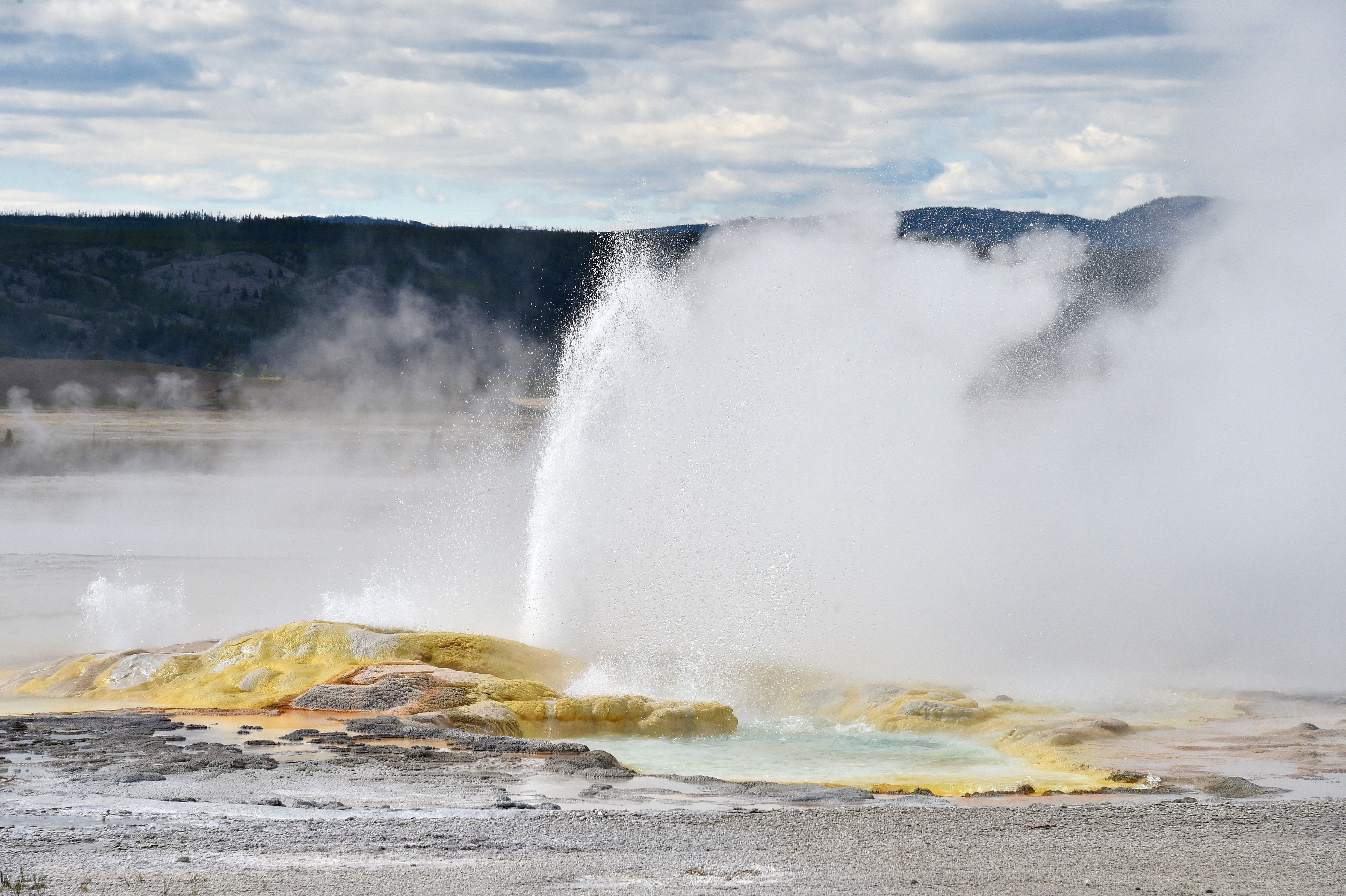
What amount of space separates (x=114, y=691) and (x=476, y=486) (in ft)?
100

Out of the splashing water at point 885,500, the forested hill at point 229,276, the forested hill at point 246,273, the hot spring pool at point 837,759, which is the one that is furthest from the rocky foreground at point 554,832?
the forested hill at point 229,276

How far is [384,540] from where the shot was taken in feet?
122

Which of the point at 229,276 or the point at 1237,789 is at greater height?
the point at 229,276

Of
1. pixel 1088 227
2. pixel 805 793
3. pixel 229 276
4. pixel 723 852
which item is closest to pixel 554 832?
pixel 723 852

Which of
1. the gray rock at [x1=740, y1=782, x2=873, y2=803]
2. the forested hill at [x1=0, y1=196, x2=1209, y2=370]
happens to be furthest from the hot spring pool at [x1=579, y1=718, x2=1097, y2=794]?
the forested hill at [x1=0, y1=196, x2=1209, y2=370]

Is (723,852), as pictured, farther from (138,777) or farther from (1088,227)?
(1088,227)

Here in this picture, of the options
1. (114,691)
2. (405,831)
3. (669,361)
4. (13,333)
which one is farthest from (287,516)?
(13,333)

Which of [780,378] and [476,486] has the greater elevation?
[780,378]

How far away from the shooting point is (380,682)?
17.6m

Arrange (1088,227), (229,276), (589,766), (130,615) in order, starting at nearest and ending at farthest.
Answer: (589,766)
(130,615)
(1088,227)
(229,276)

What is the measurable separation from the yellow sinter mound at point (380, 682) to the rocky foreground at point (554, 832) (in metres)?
1.76

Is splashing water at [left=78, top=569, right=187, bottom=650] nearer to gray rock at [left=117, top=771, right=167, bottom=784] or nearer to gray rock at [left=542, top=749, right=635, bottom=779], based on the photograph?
gray rock at [left=117, top=771, right=167, bottom=784]

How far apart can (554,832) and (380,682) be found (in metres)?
6.89

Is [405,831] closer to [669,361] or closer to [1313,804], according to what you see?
[1313,804]
